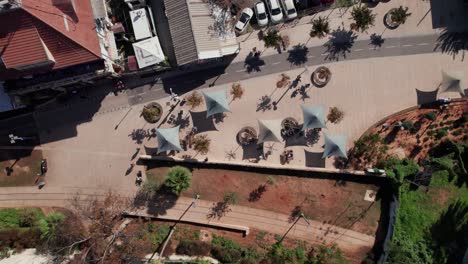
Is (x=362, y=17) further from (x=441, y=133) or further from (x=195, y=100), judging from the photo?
(x=195, y=100)

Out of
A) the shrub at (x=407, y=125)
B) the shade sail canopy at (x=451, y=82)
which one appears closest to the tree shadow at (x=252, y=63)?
the shrub at (x=407, y=125)

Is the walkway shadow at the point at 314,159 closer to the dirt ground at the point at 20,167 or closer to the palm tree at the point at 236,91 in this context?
the palm tree at the point at 236,91

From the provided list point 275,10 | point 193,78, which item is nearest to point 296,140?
point 193,78

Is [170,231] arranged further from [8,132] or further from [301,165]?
[8,132]

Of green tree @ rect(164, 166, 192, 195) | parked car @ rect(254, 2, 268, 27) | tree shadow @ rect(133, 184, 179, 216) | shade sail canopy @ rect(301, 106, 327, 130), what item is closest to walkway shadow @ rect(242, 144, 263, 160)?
shade sail canopy @ rect(301, 106, 327, 130)

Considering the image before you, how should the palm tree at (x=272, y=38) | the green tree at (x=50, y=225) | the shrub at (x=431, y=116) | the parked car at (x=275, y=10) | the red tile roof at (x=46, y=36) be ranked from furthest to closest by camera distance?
the palm tree at (x=272, y=38) < the parked car at (x=275, y=10) < the shrub at (x=431, y=116) < the green tree at (x=50, y=225) < the red tile roof at (x=46, y=36)

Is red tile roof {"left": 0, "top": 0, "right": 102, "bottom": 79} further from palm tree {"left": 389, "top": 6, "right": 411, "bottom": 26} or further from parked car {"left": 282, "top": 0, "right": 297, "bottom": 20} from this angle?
palm tree {"left": 389, "top": 6, "right": 411, "bottom": 26}
